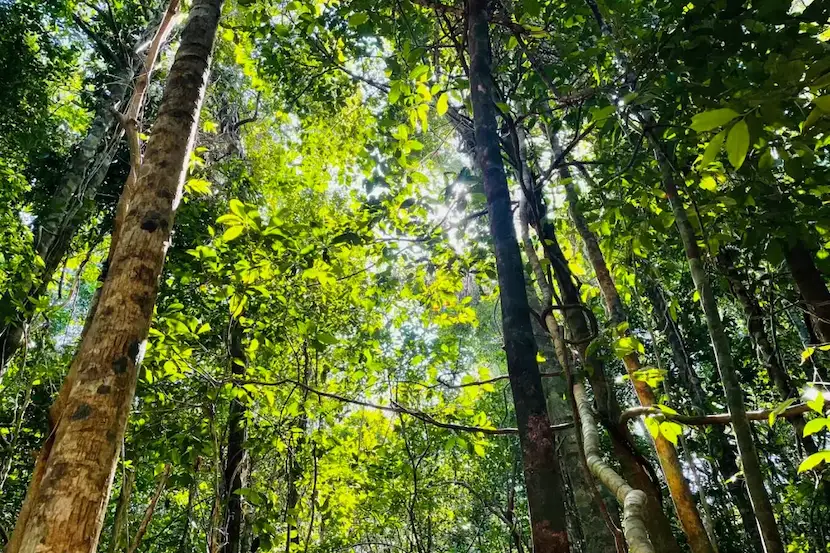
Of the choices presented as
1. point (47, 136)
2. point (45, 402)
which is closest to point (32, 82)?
point (47, 136)

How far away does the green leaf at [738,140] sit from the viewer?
96cm

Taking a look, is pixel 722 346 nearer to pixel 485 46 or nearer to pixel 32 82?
pixel 485 46

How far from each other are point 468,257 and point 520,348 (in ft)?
6.51

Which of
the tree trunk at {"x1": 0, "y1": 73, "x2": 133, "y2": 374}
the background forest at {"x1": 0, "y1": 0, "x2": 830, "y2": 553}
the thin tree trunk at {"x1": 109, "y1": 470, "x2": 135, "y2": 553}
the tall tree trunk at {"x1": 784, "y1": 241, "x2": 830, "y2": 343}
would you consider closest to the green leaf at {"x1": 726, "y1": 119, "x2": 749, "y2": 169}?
the background forest at {"x1": 0, "y1": 0, "x2": 830, "y2": 553}

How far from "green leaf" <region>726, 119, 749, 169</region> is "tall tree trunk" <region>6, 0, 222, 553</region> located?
5.73 ft

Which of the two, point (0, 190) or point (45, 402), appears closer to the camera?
point (0, 190)

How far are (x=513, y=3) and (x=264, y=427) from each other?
13.0 ft

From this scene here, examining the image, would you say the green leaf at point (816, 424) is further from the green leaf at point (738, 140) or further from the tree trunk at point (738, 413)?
the green leaf at point (738, 140)

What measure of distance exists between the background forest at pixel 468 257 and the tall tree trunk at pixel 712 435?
0.08m

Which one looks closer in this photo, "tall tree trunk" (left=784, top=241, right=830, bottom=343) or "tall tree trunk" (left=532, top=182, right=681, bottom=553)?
"tall tree trunk" (left=532, top=182, right=681, bottom=553)

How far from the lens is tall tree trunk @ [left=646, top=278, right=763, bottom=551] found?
14.0 ft

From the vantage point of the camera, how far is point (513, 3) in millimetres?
3404

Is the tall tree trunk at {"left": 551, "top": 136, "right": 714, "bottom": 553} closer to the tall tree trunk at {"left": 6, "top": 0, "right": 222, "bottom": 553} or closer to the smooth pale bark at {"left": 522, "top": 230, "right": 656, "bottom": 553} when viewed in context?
the smooth pale bark at {"left": 522, "top": 230, "right": 656, "bottom": 553}

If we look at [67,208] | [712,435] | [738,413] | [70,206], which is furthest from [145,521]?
[712,435]
